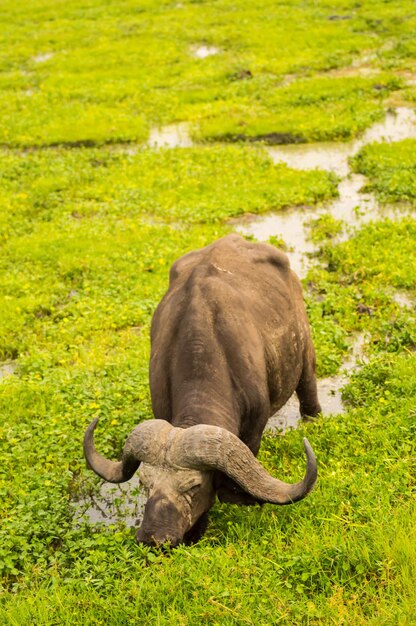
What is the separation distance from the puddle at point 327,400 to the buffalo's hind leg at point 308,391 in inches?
5.1

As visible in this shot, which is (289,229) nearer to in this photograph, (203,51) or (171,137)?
(171,137)

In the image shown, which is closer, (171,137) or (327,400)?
(327,400)

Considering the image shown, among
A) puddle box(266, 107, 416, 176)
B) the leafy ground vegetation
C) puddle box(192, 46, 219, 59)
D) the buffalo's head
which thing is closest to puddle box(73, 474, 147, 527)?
the leafy ground vegetation

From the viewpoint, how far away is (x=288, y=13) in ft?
86.8

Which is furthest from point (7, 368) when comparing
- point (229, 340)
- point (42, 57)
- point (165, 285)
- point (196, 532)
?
point (42, 57)

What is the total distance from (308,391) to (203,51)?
1852 centimetres

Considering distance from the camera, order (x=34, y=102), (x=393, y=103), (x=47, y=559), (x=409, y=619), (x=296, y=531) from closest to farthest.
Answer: (x=409, y=619), (x=296, y=531), (x=47, y=559), (x=393, y=103), (x=34, y=102)

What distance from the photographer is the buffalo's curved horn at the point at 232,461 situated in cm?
546

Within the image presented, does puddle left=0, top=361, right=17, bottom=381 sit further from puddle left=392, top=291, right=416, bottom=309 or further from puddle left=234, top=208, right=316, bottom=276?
puddle left=392, top=291, right=416, bottom=309

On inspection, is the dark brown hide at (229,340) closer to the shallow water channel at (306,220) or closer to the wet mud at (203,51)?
the shallow water channel at (306,220)

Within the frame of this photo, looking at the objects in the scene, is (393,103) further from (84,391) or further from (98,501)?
(98,501)

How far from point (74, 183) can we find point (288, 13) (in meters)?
14.5

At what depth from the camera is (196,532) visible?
6074 mm

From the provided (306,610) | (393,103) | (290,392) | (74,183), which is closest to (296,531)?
(306,610)
